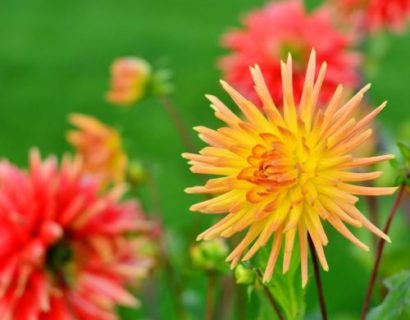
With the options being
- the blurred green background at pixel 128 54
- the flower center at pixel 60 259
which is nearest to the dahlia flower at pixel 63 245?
the flower center at pixel 60 259

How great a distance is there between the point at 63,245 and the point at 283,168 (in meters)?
0.38

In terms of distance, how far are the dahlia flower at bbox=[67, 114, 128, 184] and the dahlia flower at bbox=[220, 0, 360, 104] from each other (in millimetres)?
117

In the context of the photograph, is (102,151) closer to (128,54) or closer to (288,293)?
(288,293)

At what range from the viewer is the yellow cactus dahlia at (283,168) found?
1.35ft

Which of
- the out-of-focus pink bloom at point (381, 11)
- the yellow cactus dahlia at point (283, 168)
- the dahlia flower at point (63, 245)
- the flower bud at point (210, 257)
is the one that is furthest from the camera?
the out-of-focus pink bloom at point (381, 11)

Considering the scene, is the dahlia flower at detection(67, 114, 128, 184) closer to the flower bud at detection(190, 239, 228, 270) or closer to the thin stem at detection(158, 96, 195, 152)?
the thin stem at detection(158, 96, 195, 152)

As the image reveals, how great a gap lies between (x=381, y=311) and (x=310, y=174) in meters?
0.10

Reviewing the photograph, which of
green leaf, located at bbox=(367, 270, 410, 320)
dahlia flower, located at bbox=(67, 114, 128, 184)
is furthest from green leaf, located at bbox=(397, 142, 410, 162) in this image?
dahlia flower, located at bbox=(67, 114, 128, 184)

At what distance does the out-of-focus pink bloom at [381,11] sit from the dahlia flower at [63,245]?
0.32 m

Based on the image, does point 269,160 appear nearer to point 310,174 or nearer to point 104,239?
point 310,174

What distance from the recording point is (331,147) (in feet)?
1.40

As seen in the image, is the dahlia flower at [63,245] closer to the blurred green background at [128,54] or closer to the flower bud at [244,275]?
the flower bud at [244,275]

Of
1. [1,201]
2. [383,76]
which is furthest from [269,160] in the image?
[383,76]

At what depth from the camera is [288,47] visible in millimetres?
934
